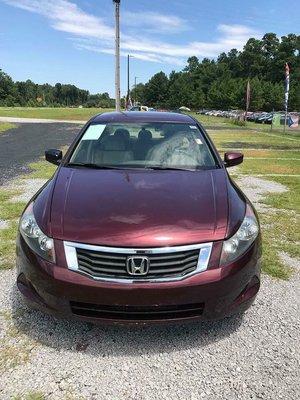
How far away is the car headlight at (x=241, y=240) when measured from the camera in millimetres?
2902

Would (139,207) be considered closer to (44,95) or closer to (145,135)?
(145,135)

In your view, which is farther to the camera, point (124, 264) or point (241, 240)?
point (241, 240)

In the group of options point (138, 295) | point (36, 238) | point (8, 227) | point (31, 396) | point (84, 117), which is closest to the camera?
point (31, 396)

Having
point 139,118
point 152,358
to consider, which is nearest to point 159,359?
point 152,358

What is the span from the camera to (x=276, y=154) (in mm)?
15516

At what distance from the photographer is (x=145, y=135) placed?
15.1ft

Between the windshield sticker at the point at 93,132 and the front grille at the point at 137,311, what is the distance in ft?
7.06

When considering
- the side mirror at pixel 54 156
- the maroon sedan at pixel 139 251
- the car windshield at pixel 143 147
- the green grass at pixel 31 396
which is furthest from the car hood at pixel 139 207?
the green grass at pixel 31 396

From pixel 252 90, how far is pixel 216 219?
81954mm

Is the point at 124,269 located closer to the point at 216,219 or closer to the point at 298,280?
the point at 216,219

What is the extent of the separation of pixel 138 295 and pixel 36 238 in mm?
814

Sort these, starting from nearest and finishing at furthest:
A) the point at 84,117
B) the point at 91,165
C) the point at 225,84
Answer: the point at 91,165, the point at 84,117, the point at 225,84

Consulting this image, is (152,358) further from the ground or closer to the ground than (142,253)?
closer to the ground

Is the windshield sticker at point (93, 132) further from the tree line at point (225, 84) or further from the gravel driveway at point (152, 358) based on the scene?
the tree line at point (225, 84)
